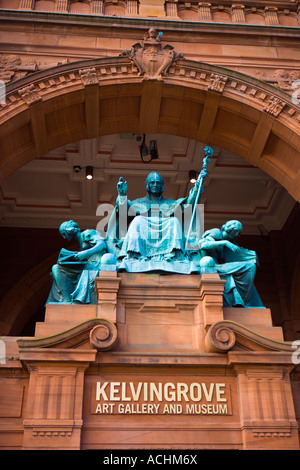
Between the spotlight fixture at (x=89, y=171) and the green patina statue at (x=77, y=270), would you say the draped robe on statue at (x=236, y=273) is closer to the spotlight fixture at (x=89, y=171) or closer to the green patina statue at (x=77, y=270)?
the green patina statue at (x=77, y=270)

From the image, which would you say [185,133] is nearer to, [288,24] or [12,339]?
[288,24]

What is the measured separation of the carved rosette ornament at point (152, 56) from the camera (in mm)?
9742

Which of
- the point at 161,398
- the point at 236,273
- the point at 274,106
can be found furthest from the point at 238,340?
the point at 274,106

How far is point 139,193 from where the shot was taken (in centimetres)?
1411

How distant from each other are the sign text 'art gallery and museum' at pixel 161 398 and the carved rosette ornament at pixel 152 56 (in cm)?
575

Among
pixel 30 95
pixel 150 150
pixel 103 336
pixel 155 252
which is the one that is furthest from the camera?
pixel 150 150

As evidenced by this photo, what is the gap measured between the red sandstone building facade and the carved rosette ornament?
5cm

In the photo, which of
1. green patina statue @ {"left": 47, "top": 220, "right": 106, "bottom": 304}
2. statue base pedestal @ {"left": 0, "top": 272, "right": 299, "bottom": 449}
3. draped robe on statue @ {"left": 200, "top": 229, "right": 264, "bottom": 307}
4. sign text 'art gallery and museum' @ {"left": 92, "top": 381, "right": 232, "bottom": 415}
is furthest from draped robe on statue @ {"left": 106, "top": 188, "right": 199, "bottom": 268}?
sign text 'art gallery and museum' @ {"left": 92, "top": 381, "right": 232, "bottom": 415}

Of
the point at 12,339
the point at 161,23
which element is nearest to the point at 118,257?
the point at 12,339

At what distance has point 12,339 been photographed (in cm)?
633

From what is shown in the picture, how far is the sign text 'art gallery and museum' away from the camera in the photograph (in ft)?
19.1

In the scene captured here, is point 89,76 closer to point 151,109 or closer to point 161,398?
point 151,109

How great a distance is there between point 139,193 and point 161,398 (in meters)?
8.68

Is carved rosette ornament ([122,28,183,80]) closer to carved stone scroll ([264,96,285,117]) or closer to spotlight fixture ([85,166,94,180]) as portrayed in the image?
carved stone scroll ([264,96,285,117])
